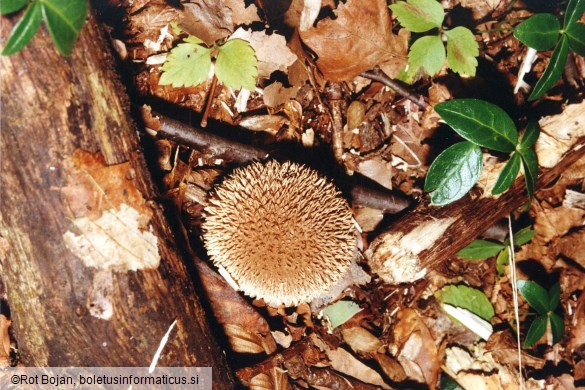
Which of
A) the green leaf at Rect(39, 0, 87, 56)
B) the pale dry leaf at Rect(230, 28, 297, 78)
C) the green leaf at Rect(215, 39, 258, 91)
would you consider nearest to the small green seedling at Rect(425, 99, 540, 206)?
the pale dry leaf at Rect(230, 28, 297, 78)

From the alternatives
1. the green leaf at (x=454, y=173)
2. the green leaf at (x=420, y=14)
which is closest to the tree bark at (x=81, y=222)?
the green leaf at (x=454, y=173)

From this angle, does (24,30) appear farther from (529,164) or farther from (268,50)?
(529,164)

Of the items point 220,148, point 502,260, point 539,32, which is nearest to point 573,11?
point 539,32

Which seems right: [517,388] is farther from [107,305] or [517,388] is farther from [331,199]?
[107,305]

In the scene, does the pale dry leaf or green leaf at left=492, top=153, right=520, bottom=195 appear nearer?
green leaf at left=492, top=153, right=520, bottom=195

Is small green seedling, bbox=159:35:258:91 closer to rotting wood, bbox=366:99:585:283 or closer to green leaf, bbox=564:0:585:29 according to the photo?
rotting wood, bbox=366:99:585:283
